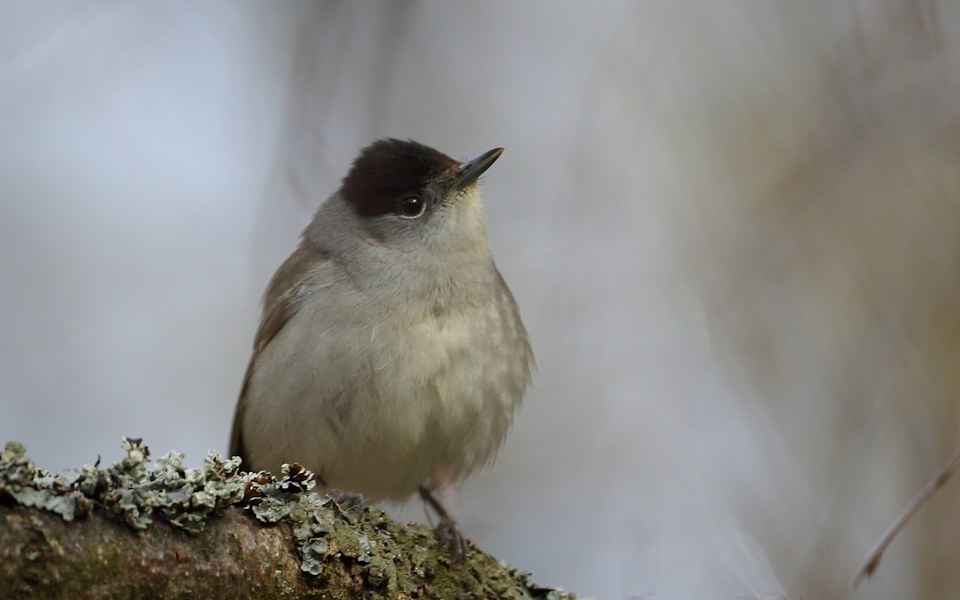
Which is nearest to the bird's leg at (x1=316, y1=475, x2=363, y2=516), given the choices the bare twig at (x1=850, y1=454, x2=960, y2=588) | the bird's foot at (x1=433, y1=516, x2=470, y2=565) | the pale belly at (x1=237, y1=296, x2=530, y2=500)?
the bird's foot at (x1=433, y1=516, x2=470, y2=565)

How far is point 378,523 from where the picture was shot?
108 inches

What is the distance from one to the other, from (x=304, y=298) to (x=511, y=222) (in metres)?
2.89

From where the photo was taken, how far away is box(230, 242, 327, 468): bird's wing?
4352 mm

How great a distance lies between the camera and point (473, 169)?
471cm

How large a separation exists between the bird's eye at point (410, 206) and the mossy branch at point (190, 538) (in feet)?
7.62

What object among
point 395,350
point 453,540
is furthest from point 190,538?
point 395,350

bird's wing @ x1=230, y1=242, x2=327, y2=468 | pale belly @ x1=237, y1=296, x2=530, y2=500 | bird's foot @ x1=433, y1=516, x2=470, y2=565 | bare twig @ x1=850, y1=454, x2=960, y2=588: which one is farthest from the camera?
bird's wing @ x1=230, y1=242, x2=327, y2=468

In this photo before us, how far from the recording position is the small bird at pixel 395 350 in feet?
12.3

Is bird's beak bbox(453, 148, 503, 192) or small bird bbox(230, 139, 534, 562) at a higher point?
bird's beak bbox(453, 148, 503, 192)

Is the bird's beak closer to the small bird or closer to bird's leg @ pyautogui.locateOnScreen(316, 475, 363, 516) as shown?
the small bird

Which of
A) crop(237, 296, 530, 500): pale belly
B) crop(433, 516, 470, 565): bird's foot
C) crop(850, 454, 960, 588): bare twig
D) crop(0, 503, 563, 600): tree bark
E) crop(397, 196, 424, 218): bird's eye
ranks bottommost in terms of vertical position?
crop(850, 454, 960, 588): bare twig

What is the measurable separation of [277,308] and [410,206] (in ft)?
3.24

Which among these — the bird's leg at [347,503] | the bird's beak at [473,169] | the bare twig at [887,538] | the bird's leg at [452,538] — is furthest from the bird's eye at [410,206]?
the bare twig at [887,538]

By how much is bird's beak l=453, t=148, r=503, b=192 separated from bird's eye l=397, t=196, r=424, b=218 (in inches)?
9.1
